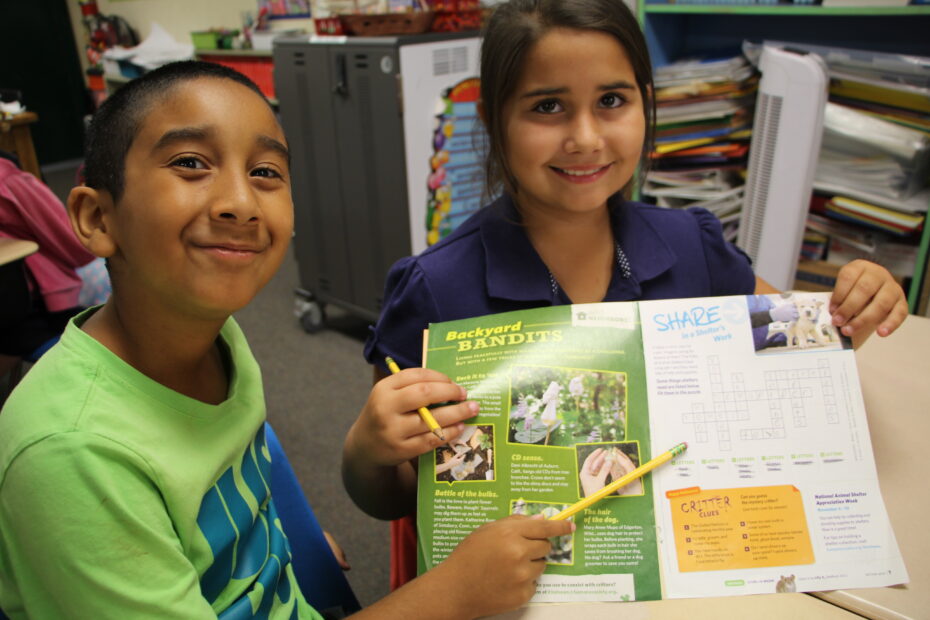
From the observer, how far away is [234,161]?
0.65m

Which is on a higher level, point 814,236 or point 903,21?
point 903,21

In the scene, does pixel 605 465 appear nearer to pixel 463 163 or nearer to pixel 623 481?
pixel 623 481

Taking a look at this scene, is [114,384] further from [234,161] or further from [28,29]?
[28,29]

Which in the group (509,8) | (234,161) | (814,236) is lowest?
(814,236)

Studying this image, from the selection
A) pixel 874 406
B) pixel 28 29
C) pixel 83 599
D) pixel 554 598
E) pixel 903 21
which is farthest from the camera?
pixel 28 29

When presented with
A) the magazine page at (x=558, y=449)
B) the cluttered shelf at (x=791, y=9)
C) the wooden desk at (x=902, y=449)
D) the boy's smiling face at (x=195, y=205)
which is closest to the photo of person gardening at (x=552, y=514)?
the magazine page at (x=558, y=449)

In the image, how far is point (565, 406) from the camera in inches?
27.2

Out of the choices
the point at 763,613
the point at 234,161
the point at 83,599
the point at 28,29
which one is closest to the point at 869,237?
the point at 763,613

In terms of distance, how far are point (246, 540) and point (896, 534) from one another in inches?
27.9

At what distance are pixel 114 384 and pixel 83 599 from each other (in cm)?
19

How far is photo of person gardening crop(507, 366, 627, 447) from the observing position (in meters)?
0.68

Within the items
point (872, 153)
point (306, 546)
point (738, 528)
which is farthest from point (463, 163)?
point (738, 528)

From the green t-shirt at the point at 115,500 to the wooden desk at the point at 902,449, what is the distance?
0.61 meters

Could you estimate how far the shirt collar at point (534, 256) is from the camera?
3.07ft
